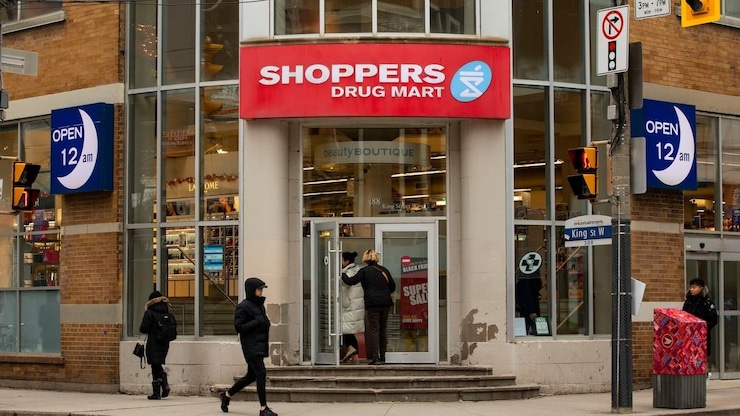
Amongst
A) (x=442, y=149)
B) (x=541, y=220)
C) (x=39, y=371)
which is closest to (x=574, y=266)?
(x=541, y=220)

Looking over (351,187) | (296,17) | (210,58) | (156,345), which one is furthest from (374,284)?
(210,58)

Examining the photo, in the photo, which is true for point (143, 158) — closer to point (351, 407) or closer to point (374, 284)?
point (374, 284)

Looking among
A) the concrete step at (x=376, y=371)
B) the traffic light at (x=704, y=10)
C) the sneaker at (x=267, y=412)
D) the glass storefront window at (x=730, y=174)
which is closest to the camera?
the traffic light at (x=704, y=10)

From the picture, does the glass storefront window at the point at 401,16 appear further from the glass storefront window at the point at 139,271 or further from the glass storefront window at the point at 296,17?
the glass storefront window at the point at 139,271

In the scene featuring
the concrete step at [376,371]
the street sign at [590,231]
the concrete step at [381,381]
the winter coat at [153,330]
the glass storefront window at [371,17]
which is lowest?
the concrete step at [381,381]

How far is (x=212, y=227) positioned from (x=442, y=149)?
3.91 m

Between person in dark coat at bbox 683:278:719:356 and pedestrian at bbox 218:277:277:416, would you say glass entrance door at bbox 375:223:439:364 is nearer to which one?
pedestrian at bbox 218:277:277:416

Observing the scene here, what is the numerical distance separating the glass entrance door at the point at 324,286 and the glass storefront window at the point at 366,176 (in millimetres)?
342

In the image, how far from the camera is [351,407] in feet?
52.6

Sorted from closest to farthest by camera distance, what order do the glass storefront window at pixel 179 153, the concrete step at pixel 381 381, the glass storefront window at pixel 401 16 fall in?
the concrete step at pixel 381 381 < the glass storefront window at pixel 401 16 < the glass storefront window at pixel 179 153

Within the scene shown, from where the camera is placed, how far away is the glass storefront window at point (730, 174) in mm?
21094

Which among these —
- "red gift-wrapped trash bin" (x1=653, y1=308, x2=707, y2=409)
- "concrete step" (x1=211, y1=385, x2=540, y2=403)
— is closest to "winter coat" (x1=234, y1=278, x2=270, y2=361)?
"concrete step" (x1=211, y1=385, x2=540, y2=403)

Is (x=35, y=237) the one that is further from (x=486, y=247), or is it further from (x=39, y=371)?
(x=486, y=247)

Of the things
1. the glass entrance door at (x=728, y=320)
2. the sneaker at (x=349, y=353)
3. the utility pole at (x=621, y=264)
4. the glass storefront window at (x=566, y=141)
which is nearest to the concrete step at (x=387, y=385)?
the sneaker at (x=349, y=353)
